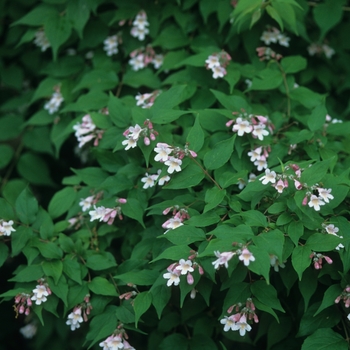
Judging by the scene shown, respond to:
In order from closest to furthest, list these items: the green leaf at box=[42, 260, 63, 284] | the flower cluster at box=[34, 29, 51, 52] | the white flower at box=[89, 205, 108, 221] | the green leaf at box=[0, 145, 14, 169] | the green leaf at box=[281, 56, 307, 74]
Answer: the green leaf at box=[42, 260, 63, 284]
the white flower at box=[89, 205, 108, 221]
the green leaf at box=[281, 56, 307, 74]
the flower cluster at box=[34, 29, 51, 52]
the green leaf at box=[0, 145, 14, 169]

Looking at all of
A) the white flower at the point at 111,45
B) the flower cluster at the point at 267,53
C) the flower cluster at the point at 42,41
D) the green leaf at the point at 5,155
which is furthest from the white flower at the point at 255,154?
the green leaf at the point at 5,155

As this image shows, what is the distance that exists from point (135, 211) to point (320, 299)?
1.07 meters

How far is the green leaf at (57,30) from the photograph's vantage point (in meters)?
3.71

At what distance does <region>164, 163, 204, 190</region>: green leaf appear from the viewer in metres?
2.67

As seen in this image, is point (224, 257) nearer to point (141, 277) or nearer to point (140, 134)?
point (141, 277)

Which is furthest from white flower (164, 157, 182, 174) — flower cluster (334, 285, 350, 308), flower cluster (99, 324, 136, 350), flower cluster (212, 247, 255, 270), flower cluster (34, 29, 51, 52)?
flower cluster (34, 29, 51, 52)

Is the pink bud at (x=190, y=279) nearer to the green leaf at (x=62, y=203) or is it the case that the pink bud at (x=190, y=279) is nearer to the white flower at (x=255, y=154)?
the white flower at (x=255, y=154)

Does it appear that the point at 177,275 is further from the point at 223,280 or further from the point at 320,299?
the point at 320,299

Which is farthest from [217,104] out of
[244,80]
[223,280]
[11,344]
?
[11,344]

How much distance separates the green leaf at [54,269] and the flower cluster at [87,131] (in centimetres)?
73

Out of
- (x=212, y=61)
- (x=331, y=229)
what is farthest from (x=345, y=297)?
(x=212, y=61)

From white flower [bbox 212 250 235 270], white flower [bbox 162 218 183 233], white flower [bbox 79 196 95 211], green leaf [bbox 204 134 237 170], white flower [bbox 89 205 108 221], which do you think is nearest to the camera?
white flower [bbox 212 250 235 270]

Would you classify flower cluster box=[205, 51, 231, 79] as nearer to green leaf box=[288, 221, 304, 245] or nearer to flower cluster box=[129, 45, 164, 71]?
flower cluster box=[129, 45, 164, 71]

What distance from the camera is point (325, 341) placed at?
262 cm
